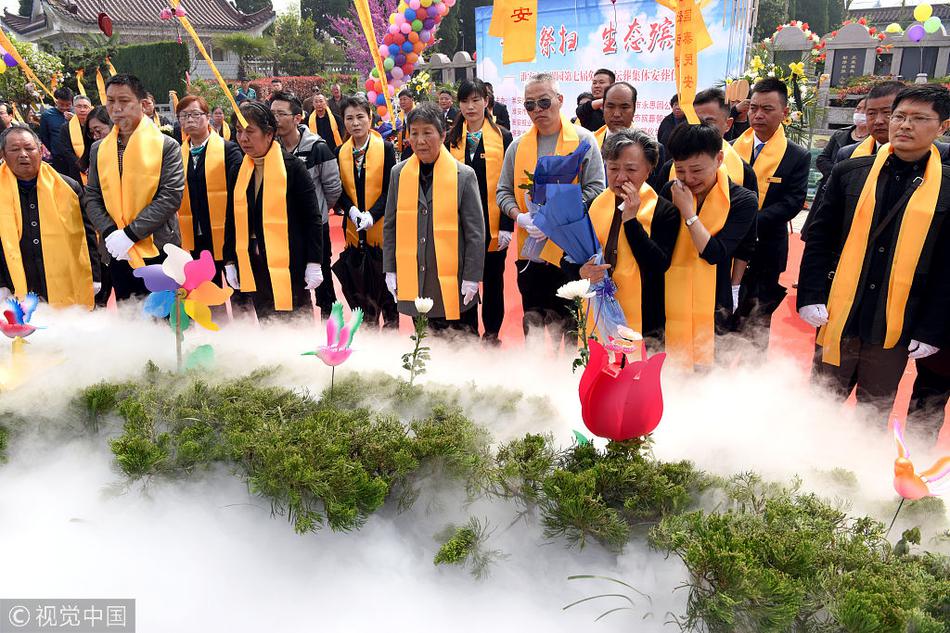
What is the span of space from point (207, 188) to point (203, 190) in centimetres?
8

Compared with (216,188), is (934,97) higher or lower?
higher

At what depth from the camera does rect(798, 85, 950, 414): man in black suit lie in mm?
1961

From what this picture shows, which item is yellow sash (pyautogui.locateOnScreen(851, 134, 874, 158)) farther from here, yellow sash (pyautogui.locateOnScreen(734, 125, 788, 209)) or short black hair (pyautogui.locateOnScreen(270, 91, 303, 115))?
short black hair (pyautogui.locateOnScreen(270, 91, 303, 115))

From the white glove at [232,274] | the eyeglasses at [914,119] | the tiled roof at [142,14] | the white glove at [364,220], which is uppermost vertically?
the tiled roof at [142,14]

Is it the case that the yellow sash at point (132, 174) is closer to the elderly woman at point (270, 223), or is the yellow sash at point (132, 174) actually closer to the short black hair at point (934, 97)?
the elderly woman at point (270, 223)

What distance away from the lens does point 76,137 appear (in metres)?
5.38

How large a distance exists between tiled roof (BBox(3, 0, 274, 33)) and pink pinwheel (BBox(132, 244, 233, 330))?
24.9m

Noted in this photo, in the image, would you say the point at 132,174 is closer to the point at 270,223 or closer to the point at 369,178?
the point at 270,223

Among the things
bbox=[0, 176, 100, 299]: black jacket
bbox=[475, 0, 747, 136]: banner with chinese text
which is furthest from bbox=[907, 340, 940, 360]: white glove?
bbox=[475, 0, 747, 136]: banner with chinese text

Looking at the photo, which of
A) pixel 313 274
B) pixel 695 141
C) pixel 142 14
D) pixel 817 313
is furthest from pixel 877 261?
pixel 142 14

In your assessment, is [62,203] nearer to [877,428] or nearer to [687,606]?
[687,606]

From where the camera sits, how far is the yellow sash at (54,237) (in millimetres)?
2768

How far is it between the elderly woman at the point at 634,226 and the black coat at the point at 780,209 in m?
0.95

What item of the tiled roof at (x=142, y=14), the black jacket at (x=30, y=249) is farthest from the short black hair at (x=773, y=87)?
the tiled roof at (x=142, y=14)
